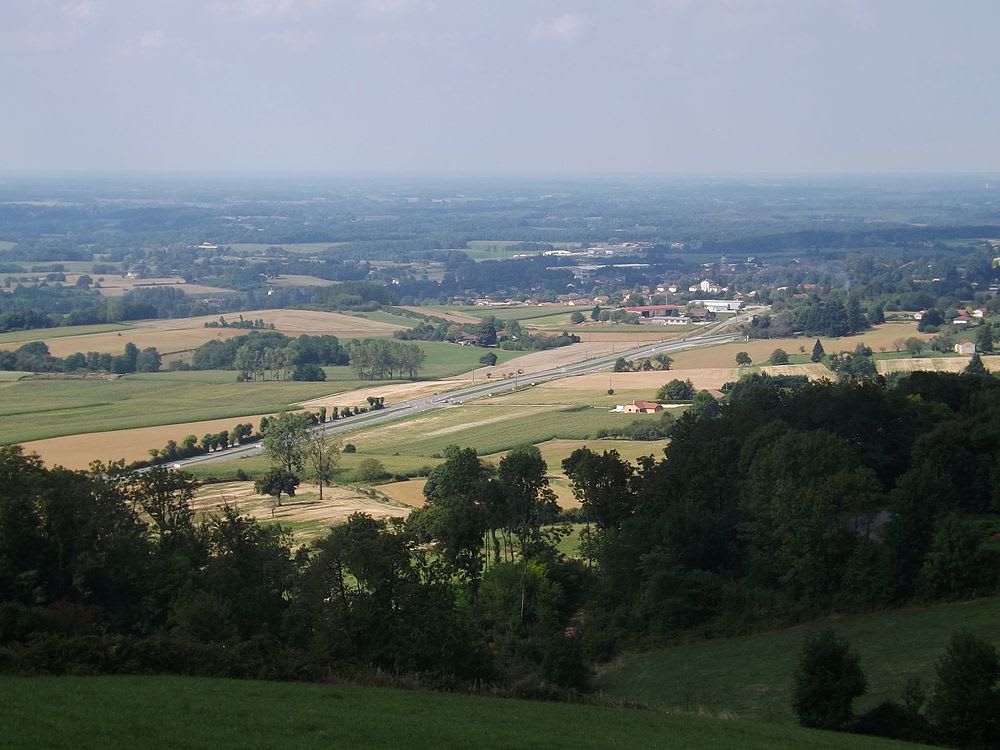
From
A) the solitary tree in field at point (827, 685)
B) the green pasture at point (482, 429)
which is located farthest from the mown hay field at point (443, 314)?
the solitary tree in field at point (827, 685)

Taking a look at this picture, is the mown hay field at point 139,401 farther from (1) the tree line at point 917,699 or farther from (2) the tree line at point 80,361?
(1) the tree line at point 917,699

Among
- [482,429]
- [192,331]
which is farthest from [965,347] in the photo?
[192,331]

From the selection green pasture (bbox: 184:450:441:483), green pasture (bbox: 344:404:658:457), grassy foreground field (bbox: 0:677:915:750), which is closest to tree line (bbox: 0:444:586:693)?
grassy foreground field (bbox: 0:677:915:750)

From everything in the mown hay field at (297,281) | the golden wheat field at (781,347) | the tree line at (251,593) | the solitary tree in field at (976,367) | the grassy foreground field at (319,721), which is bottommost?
the mown hay field at (297,281)

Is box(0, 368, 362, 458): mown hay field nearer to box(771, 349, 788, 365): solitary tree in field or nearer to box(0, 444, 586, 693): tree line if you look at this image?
box(0, 444, 586, 693): tree line

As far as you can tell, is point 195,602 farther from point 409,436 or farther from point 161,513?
point 409,436

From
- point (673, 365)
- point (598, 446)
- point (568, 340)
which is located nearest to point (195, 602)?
point (598, 446)

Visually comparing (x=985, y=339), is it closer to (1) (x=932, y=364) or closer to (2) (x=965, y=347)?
(2) (x=965, y=347)
